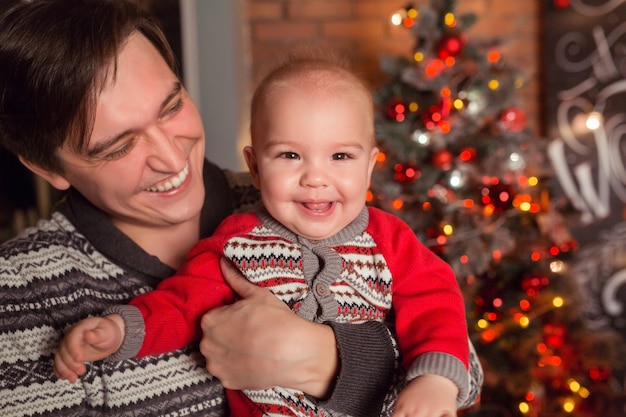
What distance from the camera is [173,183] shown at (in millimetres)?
1340

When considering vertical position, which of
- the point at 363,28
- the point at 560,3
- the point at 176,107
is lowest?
the point at 176,107

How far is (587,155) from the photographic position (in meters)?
3.46

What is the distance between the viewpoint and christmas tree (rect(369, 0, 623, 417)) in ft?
8.47

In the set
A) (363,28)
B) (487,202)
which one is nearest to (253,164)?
(487,202)

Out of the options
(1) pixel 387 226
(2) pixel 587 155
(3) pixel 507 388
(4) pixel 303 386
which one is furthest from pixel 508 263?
(4) pixel 303 386

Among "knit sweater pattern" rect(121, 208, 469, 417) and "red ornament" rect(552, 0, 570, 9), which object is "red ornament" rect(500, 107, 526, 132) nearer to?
"red ornament" rect(552, 0, 570, 9)

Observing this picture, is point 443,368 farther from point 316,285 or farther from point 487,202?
point 487,202

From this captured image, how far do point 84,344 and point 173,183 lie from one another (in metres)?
0.39

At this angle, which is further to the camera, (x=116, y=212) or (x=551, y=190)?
(x=551, y=190)

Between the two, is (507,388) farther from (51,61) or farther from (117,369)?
(51,61)

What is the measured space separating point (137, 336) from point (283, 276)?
0.94 ft

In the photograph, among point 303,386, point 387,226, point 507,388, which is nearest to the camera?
point 303,386

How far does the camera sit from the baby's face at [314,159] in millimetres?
1161

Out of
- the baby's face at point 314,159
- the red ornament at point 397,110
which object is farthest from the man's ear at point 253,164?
the red ornament at point 397,110
